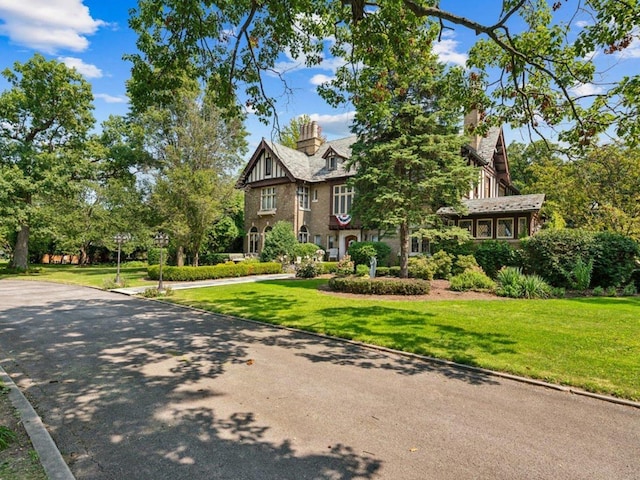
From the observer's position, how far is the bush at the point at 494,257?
19.1 meters

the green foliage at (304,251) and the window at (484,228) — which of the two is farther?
the green foliage at (304,251)

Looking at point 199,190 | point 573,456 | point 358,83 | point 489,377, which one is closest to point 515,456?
point 573,456

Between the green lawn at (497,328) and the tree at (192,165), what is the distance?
33.2 ft

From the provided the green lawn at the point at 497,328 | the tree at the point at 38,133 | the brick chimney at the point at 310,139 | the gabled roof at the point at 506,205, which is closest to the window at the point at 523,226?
the gabled roof at the point at 506,205

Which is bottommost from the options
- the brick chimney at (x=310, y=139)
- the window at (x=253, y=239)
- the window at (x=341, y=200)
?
the window at (x=253, y=239)

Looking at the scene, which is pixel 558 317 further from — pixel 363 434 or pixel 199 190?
pixel 199 190

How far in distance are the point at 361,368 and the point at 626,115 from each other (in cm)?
791

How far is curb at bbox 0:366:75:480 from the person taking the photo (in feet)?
10.9

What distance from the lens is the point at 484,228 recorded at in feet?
78.7

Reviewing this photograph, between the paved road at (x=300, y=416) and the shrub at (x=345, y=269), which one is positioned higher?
the shrub at (x=345, y=269)

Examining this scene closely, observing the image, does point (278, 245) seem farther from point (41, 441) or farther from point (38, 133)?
point (41, 441)

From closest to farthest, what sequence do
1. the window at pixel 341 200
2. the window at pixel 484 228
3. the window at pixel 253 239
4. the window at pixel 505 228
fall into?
the window at pixel 505 228 → the window at pixel 484 228 → the window at pixel 341 200 → the window at pixel 253 239

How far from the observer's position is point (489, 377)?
20.4ft

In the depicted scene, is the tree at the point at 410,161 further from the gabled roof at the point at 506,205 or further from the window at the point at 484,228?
the window at the point at 484,228
